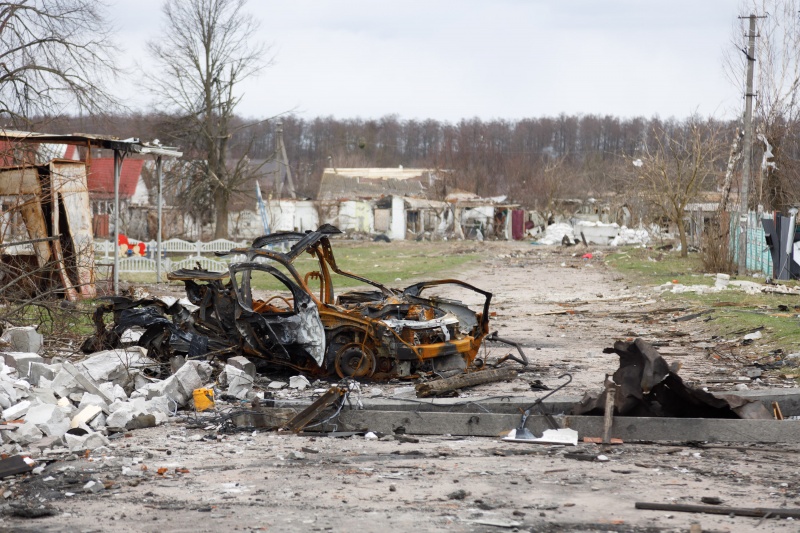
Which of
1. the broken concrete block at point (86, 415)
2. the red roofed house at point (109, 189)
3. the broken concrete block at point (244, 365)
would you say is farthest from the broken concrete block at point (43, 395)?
the red roofed house at point (109, 189)

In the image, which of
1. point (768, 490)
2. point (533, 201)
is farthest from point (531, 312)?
point (533, 201)

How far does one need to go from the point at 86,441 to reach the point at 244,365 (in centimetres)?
292

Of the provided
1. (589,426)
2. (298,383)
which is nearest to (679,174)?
(298,383)

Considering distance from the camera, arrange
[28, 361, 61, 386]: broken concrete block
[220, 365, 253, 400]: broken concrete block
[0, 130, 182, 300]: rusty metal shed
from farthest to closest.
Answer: [0, 130, 182, 300]: rusty metal shed, [220, 365, 253, 400]: broken concrete block, [28, 361, 61, 386]: broken concrete block

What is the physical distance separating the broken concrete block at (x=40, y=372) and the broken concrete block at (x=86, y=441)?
198 cm

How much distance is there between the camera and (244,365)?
984 cm

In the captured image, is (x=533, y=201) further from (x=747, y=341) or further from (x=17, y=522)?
(x=17, y=522)

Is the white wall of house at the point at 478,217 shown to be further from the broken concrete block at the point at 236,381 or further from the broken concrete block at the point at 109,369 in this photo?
the broken concrete block at the point at 109,369

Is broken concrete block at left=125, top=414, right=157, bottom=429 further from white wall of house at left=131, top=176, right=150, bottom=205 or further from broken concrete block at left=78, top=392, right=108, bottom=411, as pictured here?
white wall of house at left=131, top=176, right=150, bottom=205

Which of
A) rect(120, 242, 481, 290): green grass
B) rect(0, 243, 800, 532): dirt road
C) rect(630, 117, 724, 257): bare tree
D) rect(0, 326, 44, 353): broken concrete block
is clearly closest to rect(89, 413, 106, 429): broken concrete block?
rect(0, 243, 800, 532): dirt road

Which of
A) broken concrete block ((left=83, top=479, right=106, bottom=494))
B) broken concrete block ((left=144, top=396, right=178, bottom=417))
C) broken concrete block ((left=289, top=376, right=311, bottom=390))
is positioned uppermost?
broken concrete block ((left=83, top=479, right=106, bottom=494))

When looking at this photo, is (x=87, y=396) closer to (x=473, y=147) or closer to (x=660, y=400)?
(x=660, y=400)

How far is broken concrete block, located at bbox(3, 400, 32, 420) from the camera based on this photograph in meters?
7.58

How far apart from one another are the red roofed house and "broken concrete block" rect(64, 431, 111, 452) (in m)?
41.5
